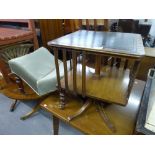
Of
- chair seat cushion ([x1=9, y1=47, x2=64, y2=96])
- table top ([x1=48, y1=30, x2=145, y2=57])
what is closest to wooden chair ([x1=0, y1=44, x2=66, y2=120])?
chair seat cushion ([x1=9, y1=47, x2=64, y2=96])

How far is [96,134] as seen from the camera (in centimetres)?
72

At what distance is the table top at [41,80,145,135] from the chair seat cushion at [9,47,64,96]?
0.17 m

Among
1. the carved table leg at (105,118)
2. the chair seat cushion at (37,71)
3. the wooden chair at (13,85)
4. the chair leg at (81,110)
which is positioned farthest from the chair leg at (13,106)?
the carved table leg at (105,118)

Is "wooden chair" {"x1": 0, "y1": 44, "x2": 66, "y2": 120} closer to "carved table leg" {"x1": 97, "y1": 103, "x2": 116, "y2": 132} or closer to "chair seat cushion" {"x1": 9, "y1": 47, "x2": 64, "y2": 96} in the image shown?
"chair seat cushion" {"x1": 9, "y1": 47, "x2": 64, "y2": 96}

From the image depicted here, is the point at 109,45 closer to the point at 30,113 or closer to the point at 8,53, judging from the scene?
the point at 30,113

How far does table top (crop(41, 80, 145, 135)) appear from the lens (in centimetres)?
74

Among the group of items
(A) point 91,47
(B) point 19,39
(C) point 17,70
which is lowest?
(C) point 17,70

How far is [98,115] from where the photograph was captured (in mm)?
827

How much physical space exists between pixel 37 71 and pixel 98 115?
64 centimetres

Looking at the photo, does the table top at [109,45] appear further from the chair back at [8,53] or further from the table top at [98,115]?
the chair back at [8,53]

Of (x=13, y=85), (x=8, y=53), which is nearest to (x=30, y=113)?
(x=13, y=85)
